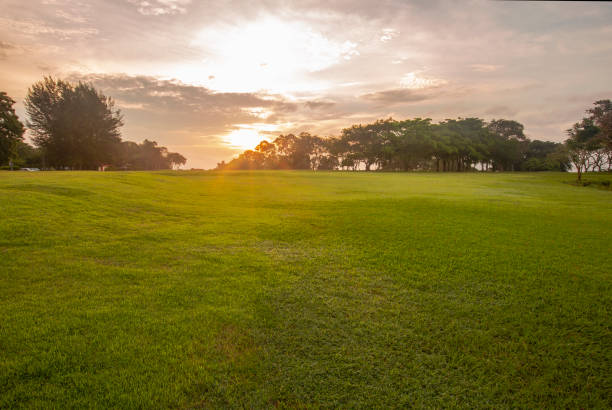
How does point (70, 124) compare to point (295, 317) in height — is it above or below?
above

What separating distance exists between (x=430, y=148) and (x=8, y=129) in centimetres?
8023

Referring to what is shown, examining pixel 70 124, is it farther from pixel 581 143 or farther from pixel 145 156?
pixel 581 143

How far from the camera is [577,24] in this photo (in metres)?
6.67

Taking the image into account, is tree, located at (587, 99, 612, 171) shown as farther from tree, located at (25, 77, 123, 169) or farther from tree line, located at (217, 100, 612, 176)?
tree, located at (25, 77, 123, 169)

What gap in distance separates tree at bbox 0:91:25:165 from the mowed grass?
1893 inches

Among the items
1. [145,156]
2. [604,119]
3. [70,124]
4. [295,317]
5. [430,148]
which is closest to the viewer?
[295,317]

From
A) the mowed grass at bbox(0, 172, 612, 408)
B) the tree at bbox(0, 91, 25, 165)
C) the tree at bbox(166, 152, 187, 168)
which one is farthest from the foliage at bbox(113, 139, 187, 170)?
the mowed grass at bbox(0, 172, 612, 408)

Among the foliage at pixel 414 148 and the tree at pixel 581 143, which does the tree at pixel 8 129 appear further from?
the tree at pixel 581 143

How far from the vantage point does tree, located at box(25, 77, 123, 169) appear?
50812 millimetres

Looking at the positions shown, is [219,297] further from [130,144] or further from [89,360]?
[130,144]

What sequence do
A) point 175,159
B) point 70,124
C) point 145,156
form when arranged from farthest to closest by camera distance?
1. point 175,159
2. point 145,156
3. point 70,124

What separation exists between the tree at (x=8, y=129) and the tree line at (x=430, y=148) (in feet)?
231

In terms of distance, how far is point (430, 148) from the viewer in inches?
2854

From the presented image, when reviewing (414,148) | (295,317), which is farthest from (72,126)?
(414,148)
